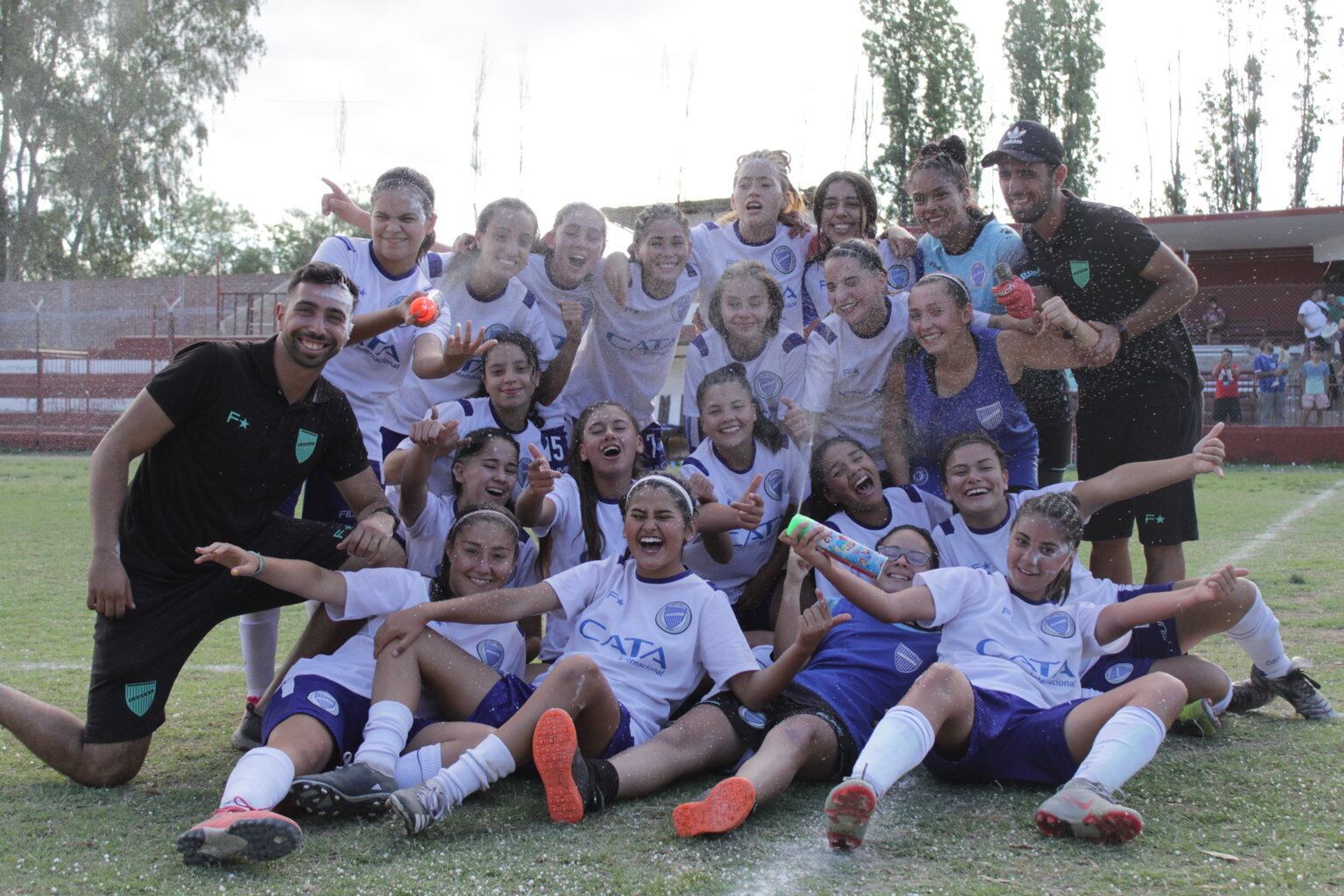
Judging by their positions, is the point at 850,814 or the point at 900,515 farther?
the point at 900,515

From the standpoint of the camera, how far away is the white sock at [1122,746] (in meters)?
3.28

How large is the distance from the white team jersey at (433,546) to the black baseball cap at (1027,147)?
8.59 feet

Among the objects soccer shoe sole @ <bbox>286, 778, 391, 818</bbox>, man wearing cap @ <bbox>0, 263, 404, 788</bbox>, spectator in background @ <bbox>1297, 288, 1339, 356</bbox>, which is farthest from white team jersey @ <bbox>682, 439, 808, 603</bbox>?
spectator in background @ <bbox>1297, 288, 1339, 356</bbox>

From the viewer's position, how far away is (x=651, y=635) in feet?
13.3

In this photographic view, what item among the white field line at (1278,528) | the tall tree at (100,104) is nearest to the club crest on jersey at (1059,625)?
the white field line at (1278,528)

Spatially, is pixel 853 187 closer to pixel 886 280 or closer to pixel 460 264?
pixel 886 280

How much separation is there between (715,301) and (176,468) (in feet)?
9.17

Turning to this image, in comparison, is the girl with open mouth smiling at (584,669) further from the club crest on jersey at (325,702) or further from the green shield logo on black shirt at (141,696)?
the green shield logo on black shirt at (141,696)

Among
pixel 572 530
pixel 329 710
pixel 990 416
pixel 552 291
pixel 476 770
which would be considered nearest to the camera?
pixel 476 770

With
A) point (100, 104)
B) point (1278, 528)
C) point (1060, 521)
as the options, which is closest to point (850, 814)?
point (1060, 521)

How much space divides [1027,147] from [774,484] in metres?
1.85

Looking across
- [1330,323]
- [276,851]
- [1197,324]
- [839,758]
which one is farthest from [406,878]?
[1197,324]

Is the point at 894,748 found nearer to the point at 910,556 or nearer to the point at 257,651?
the point at 910,556

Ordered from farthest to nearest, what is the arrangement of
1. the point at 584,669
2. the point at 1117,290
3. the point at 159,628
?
the point at 1117,290 < the point at 159,628 < the point at 584,669
